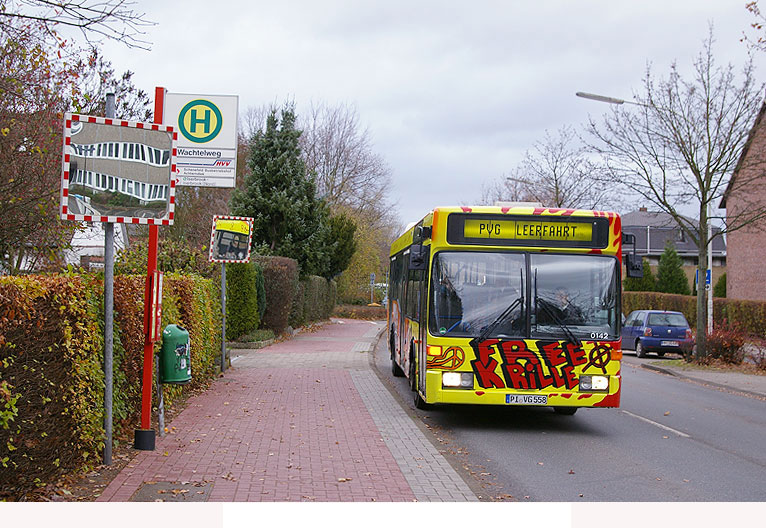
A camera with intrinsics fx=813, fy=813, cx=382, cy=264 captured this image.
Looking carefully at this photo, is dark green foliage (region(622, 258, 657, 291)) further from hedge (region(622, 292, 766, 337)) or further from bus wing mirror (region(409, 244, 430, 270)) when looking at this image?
bus wing mirror (region(409, 244, 430, 270))

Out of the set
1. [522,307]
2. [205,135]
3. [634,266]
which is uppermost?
[205,135]

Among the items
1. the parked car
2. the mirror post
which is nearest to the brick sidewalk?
the mirror post

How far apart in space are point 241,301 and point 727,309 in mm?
20221

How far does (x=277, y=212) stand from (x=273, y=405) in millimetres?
21201

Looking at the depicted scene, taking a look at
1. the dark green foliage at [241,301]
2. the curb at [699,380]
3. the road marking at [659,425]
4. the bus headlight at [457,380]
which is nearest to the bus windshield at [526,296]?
the bus headlight at [457,380]

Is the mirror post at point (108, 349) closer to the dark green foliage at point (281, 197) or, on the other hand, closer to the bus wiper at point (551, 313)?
the bus wiper at point (551, 313)

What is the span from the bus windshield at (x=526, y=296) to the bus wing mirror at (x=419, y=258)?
31 cm

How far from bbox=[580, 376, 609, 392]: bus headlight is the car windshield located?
56.2 feet

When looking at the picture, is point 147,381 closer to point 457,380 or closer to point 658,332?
point 457,380

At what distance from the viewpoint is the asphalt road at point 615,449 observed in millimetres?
7371

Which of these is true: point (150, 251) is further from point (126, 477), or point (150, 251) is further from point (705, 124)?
point (705, 124)

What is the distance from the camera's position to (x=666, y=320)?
1043 inches

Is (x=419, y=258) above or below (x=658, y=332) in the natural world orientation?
above

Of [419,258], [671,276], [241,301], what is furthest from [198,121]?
[671,276]
